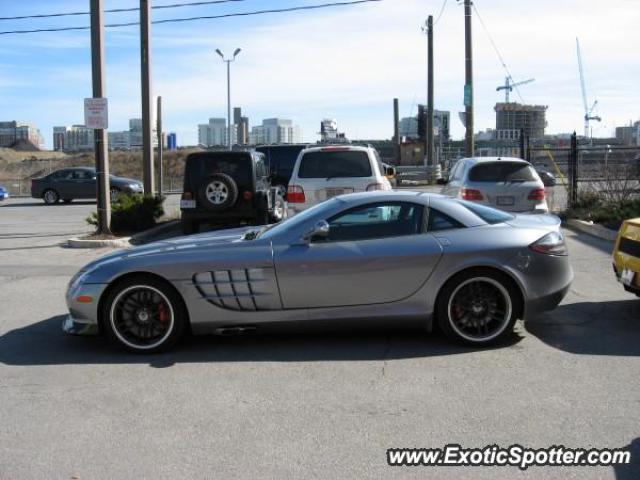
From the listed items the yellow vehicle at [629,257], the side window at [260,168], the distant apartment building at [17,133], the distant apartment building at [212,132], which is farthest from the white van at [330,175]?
the distant apartment building at [17,133]

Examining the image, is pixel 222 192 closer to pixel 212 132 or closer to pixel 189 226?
pixel 189 226

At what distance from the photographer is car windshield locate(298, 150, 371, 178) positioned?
12.4 meters

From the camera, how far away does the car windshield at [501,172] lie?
13188 mm

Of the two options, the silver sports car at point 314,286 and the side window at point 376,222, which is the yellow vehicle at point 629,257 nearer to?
the silver sports car at point 314,286

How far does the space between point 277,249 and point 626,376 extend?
2954mm

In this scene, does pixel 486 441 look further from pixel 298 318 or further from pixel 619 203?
pixel 619 203

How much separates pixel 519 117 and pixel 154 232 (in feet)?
239

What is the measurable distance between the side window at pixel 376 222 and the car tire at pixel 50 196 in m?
25.2

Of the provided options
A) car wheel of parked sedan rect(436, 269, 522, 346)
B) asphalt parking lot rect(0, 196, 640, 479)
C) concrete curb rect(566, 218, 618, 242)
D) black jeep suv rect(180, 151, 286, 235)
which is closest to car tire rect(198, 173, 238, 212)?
black jeep suv rect(180, 151, 286, 235)

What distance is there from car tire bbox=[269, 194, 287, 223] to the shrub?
2.57m

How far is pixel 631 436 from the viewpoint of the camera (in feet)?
14.2

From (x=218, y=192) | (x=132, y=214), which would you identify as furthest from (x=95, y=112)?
(x=218, y=192)

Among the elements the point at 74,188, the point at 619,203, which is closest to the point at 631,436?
the point at 619,203

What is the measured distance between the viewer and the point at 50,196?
2914 centimetres
